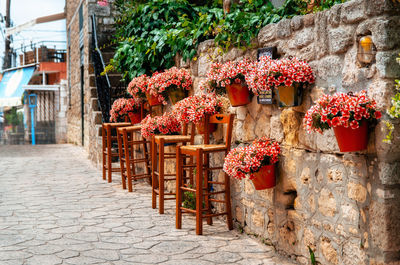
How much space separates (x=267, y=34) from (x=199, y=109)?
1121 millimetres

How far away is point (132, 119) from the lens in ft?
23.8

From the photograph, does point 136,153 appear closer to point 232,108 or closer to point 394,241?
point 232,108

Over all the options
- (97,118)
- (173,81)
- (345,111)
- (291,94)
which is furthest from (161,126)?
(97,118)

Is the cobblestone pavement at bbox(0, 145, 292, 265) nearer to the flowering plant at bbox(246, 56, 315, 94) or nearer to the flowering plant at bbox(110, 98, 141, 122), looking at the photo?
the flowering plant at bbox(110, 98, 141, 122)

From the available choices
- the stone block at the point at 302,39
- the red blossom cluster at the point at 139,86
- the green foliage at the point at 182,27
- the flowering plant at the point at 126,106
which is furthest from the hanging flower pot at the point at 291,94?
the flowering plant at the point at 126,106

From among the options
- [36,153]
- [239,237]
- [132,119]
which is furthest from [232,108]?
[36,153]

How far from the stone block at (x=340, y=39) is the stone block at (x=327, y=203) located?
0.92m

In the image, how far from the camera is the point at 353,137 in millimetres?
2572

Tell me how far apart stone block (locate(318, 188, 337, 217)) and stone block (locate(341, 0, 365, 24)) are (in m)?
1.09

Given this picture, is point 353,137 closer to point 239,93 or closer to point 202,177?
point 239,93

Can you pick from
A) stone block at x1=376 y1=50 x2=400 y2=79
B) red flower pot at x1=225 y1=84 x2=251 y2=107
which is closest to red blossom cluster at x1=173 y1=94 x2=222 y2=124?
red flower pot at x1=225 y1=84 x2=251 y2=107

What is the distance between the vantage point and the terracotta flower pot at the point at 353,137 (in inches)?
101

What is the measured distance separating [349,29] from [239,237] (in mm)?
2177

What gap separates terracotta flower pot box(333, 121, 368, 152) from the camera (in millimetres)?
2562
